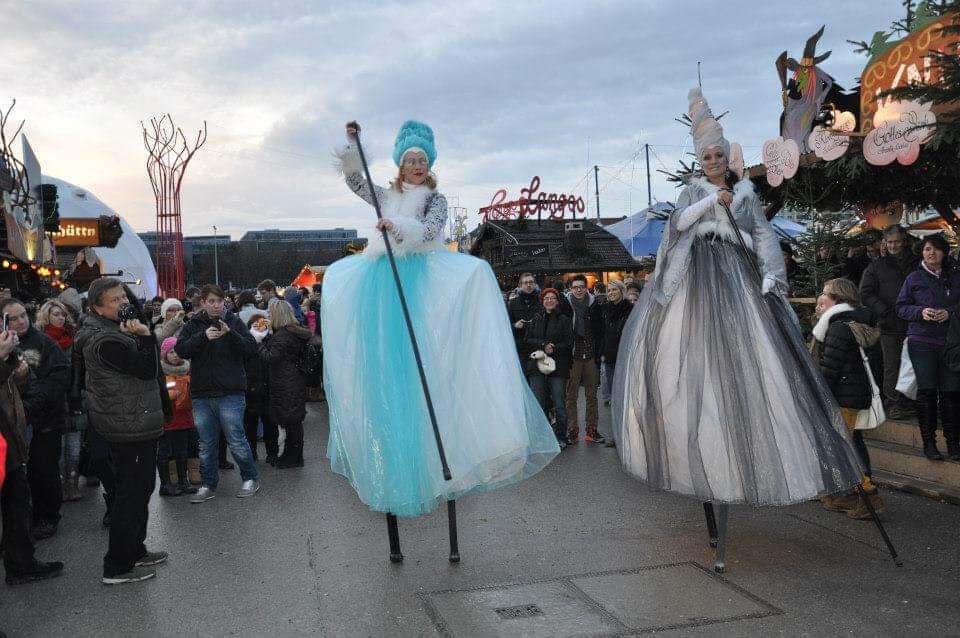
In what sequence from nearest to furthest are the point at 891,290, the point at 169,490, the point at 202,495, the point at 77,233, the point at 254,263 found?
the point at 202,495
the point at 169,490
the point at 891,290
the point at 77,233
the point at 254,263

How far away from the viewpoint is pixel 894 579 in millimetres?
4551

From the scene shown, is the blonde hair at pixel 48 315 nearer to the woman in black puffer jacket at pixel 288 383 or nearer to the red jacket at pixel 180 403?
the red jacket at pixel 180 403

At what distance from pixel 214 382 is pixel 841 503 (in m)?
5.22

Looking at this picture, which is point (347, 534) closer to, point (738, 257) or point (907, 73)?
point (738, 257)

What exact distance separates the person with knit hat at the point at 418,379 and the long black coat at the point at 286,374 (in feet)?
12.9

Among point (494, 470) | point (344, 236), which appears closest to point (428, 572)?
point (494, 470)

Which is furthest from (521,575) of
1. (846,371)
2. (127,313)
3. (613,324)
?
(613,324)

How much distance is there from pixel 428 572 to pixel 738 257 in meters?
2.69

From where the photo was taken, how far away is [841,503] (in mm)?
6000

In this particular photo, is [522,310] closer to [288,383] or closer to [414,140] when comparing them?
[288,383]

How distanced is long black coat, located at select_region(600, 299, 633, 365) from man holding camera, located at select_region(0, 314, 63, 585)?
22.5 ft

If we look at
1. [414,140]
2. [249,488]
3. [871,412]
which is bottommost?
[249,488]

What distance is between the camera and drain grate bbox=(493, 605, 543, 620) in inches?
162

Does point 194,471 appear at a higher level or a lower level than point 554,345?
lower
